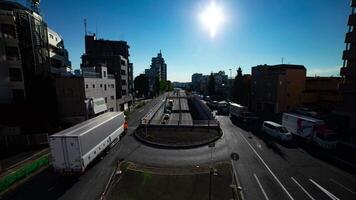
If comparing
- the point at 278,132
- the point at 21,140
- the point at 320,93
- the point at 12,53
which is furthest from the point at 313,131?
the point at 12,53

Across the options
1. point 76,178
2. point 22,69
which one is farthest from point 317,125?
point 22,69

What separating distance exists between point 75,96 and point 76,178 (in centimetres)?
1912

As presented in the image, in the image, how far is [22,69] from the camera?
31688mm

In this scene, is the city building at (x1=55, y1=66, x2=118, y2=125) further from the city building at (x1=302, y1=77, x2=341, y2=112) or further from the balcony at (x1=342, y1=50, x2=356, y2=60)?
the city building at (x1=302, y1=77, x2=341, y2=112)

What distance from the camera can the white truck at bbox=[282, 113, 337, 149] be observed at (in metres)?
23.9

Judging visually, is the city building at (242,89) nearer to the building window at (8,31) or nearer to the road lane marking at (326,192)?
the road lane marking at (326,192)

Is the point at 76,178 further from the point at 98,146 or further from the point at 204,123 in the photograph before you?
the point at 204,123

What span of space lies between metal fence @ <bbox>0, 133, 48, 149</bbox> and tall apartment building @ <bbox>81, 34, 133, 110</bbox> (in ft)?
80.7

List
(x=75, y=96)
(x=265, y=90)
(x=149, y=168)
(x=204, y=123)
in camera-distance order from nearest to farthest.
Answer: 1. (x=149, y=168)
2. (x=75, y=96)
3. (x=204, y=123)
4. (x=265, y=90)

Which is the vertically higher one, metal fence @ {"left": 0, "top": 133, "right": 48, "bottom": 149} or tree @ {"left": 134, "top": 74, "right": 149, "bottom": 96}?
tree @ {"left": 134, "top": 74, "right": 149, "bottom": 96}

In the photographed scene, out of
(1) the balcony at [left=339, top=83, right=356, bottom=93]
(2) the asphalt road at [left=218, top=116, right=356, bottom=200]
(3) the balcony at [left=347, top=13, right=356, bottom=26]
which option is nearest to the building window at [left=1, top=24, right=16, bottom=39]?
(2) the asphalt road at [left=218, top=116, right=356, bottom=200]

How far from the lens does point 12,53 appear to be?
30094mm

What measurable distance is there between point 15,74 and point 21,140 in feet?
44.0

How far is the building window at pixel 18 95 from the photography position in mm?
30877
